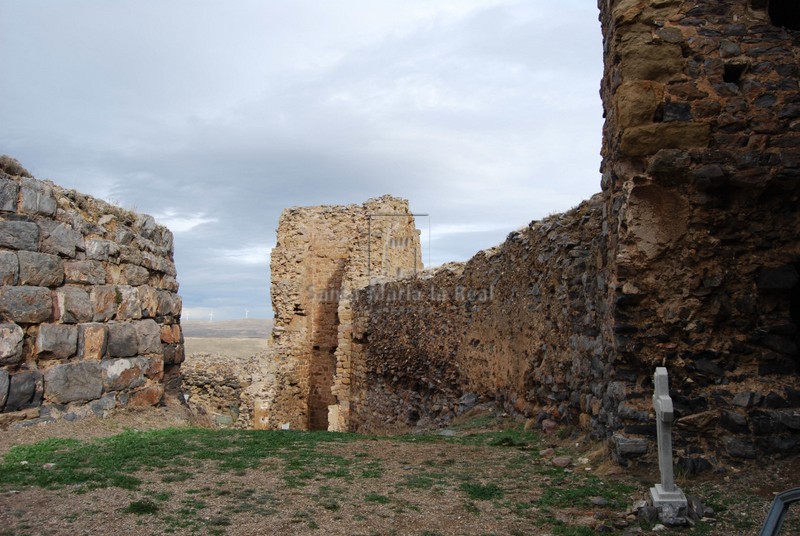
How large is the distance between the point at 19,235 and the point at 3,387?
1.64 metres

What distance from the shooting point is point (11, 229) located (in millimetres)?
6973

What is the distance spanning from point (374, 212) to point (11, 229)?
15359 mm

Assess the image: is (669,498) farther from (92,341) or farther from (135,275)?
(135,275)

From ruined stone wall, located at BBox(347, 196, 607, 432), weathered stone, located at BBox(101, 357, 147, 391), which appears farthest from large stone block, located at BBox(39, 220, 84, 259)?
ruined stone wall, located at BBox(347, 196, 607, 432)

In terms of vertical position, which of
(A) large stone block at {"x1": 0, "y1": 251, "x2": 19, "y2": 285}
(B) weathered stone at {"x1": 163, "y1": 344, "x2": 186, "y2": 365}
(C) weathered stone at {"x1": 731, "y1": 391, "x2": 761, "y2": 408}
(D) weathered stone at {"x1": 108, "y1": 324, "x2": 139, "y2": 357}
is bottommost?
(C) weathered stone at {"x1": 731, "y1": 391, "x2": 761, "y2": 408}

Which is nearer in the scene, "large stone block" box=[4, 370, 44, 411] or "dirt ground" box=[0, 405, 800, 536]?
"dirt ground" box=[0, 405, 800, 536]

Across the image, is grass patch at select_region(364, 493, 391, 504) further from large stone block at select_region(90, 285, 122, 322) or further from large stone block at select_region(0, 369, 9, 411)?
large stone block at select_region(90, 285, 122, 322)

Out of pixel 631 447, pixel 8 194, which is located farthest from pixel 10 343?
pixel 631 447

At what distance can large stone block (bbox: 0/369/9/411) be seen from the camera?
6758 millimetres

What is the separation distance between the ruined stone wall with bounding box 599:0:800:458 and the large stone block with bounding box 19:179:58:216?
6264mm

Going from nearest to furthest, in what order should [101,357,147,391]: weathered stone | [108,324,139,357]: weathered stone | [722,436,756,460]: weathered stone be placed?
[722,436,756,460]: weathered stone, [101,357,147,391]: weathered stone, [108,324,139,357]: weathered stone

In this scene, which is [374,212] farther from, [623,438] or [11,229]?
[623,438]

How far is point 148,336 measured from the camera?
8.88 m

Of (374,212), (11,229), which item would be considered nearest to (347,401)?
(374,212)
